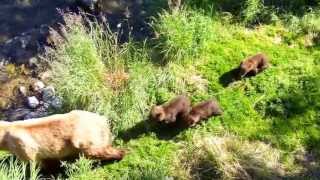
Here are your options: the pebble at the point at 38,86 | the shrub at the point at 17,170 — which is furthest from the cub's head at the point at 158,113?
the pebble at the point at 38,86

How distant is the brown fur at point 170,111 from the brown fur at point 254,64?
1.03 metres

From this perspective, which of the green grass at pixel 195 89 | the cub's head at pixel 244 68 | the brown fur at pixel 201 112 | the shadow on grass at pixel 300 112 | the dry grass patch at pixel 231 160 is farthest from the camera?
the cub's head at pixel 244 68

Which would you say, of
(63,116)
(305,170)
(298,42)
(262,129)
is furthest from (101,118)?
(298,42)

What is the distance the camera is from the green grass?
751cm

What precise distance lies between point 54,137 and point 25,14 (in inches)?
146

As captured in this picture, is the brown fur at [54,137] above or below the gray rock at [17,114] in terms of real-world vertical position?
below

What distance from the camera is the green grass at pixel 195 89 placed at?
24.6ft

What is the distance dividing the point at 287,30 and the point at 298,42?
0.91 feet

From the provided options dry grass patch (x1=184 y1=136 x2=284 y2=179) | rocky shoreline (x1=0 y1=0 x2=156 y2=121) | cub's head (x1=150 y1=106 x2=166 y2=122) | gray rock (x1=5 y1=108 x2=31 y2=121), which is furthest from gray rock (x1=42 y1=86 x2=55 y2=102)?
dry grass patch (x1=184 y1=136 x2=284 y2=179)

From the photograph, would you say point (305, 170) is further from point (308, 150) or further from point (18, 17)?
point (18, 17)

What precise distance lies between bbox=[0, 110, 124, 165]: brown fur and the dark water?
10.2ft

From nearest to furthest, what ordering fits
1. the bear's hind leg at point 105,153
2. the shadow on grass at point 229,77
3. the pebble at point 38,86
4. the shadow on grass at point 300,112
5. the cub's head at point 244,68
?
1. the bear's hind leg at point 105,153
2. the shadow on grass at point 300,112
3. the cub's head at point 244,68
4. the shadow on grass at point 229,77
5. the pebble at point 38,86

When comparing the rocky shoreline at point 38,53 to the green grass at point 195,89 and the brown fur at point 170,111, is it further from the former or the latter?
the brown fur at point 170,111

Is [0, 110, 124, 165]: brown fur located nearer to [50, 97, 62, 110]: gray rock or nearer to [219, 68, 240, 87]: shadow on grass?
[50, 97, 62, 110]: gray rock
